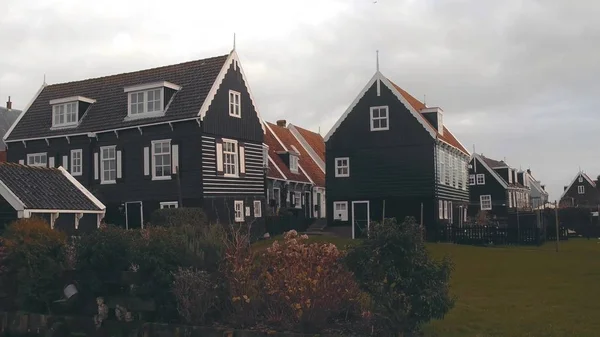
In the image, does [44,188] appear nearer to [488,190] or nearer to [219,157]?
[219,157]

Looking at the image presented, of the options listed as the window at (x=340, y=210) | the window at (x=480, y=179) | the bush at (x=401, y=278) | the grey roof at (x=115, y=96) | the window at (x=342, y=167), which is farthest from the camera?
the window at (x=480, y=179)

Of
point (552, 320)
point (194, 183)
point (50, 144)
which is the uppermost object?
point (50, 144)

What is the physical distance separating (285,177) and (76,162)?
14.6 metres

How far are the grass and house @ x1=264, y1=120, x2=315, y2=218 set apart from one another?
18.2m

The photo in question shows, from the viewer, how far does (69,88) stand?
A: 38.3 m

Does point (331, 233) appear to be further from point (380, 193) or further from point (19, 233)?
point (19, 233)

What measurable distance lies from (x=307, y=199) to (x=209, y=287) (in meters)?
33.1

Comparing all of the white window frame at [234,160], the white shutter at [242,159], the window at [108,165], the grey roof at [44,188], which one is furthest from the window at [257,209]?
the grey roof at [44,188]

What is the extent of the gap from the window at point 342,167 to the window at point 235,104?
7480 mm

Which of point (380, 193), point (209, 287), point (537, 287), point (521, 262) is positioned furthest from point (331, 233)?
point (209, 287)

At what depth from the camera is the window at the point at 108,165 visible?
3333 cm

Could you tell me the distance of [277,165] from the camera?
43.7 m

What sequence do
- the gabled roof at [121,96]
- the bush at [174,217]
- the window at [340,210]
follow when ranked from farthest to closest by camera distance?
the window at [340,210] → the gabled roof at [121,96] → the bush at [174,217]

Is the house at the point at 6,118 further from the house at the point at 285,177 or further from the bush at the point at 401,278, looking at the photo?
the bush at the point at 401,278
